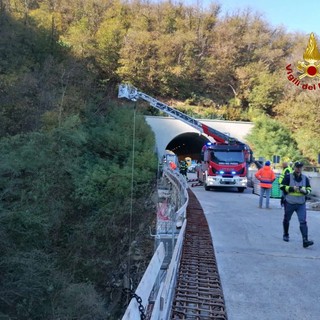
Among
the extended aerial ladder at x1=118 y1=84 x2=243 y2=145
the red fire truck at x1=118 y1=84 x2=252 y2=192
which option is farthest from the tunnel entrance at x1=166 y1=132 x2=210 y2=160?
the red fire truck at x1=118 y1=84 x2=252 y2=192

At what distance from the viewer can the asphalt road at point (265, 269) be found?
5.19 metres

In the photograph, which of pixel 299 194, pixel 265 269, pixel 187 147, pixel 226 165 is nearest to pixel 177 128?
pixel 187 147

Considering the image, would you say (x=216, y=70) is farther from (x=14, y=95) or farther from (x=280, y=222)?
(x=280, y=222)

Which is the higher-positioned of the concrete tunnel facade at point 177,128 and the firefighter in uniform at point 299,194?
the concrete tunnel facade at point 177,128

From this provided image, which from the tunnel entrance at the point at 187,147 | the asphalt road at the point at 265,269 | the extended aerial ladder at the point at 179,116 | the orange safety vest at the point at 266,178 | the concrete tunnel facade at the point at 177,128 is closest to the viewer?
the asphalt road at the point at 265,269

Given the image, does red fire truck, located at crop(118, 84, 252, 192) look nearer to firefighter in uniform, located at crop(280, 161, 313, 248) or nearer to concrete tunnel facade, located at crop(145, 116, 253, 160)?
firefighter in uniform, located at crop(280, 161, 313, 248)

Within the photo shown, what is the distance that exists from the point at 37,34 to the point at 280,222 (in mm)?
32354

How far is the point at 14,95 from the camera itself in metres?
26.9

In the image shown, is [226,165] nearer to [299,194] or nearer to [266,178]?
[266,178]

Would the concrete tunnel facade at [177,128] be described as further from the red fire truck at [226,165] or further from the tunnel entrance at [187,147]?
the red fire truck at [226,165]

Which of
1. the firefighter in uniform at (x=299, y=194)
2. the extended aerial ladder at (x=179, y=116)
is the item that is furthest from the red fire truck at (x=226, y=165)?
the firefighter in uniform at (x=299, y=194)

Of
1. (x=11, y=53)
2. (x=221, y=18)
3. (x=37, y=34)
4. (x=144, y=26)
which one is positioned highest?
(x=221, y=18)

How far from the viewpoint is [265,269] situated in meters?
7.02

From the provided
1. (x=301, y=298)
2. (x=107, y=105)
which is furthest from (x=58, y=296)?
(x=107, y=105)
